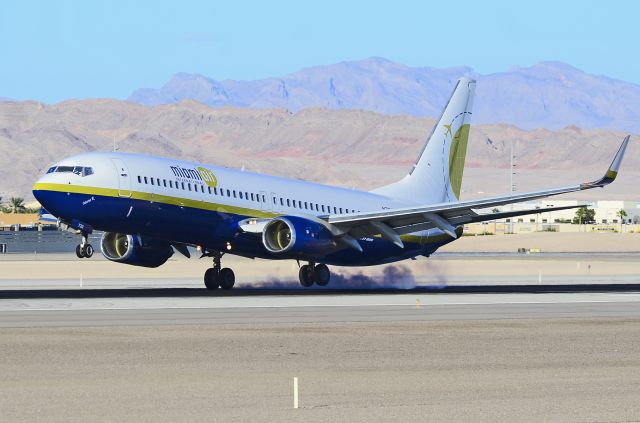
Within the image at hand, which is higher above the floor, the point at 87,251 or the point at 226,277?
the point at 87,251

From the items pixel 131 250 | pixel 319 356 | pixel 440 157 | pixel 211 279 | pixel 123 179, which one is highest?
pixel 440 157

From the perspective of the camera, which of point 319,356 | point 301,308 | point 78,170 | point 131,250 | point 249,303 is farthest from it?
point 131,250

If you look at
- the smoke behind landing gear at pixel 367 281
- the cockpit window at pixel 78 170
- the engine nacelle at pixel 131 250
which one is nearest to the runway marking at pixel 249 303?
the cockpit window at pixel 78 170

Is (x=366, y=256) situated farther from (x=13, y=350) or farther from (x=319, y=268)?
(x=13, y=350)

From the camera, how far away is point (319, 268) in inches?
2222

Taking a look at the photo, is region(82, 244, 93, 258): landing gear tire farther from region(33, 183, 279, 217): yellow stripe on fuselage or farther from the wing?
the wing

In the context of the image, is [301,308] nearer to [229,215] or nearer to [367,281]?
[229,215]

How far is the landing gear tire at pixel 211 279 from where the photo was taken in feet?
181

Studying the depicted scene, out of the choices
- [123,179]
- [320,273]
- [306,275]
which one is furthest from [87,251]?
[320,273]

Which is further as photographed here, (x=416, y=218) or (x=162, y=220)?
(x=416, y=218)

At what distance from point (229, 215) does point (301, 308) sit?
11.2 m

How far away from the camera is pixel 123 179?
49312 millimetres

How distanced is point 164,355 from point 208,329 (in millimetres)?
6173

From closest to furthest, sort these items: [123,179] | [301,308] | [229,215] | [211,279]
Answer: [301,308] → [123,179] → [229,215] → [211,279]
